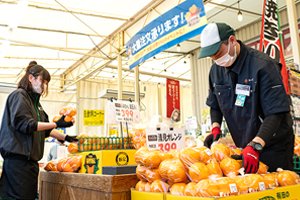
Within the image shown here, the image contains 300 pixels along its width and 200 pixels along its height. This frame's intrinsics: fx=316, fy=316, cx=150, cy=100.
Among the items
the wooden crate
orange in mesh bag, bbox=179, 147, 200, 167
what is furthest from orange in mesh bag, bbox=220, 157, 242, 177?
the wooden crate

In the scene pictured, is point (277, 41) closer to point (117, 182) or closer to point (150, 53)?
point (150, 53)

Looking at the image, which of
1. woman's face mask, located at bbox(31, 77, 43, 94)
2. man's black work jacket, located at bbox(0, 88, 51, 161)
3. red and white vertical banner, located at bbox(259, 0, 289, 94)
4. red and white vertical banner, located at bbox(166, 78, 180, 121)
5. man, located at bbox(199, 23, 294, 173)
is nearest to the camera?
man, located at bbox(199, 23, 294, 173)

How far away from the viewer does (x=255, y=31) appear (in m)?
8.27

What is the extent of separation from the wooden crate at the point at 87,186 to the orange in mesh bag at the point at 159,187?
0.82 feet

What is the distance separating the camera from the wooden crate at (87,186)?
1.55 meters

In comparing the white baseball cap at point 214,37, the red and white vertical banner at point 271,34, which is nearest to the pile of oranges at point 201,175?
the white baseball cap at point 214,37

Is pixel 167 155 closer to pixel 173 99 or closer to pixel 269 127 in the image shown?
pixel 269 127

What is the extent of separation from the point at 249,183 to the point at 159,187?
368mm

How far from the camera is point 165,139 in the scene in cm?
198

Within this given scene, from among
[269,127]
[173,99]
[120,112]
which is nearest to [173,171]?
[269,127]

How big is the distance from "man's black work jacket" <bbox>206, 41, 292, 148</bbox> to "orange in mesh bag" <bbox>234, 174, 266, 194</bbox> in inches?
19.2

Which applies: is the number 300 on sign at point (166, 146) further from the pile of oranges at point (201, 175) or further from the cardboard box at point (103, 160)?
the pile of oranges at point (201, 175)

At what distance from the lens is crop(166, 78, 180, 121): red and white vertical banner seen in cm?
878

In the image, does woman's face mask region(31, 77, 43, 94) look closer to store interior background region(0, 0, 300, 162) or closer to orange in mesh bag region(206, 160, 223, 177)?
orange in mesh bag region(206, 160, 223, 177)
